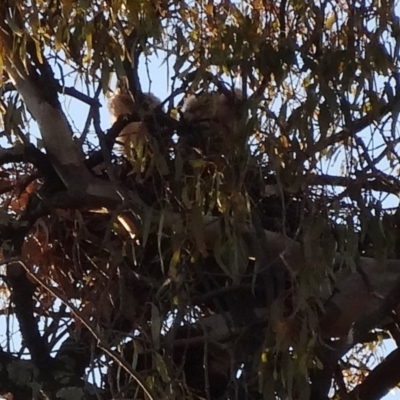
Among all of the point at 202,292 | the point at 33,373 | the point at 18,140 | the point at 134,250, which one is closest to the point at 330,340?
the point at 202,292

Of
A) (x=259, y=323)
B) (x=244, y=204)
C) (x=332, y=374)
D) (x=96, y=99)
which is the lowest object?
(x=332, y=374)

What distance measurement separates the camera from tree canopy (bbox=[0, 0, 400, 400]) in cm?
163

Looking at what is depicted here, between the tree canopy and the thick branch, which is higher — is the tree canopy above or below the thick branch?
above

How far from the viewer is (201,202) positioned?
1654 mm

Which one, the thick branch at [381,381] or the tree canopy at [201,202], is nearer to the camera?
the tree canopy at [201,202]

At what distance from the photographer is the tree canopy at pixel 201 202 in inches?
64.1

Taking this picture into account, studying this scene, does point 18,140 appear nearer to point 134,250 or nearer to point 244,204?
point 134,250

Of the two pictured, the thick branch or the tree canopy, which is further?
the thick branch

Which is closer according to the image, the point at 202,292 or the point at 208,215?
the point at 208,215

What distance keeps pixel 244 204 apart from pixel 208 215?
6.6 inches

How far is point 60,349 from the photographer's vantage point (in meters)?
1.97

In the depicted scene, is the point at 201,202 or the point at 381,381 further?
the point at 381,381

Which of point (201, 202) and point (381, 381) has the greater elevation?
point (201, 202)

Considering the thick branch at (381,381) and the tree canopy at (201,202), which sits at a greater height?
the tree canopy at (201,202)
